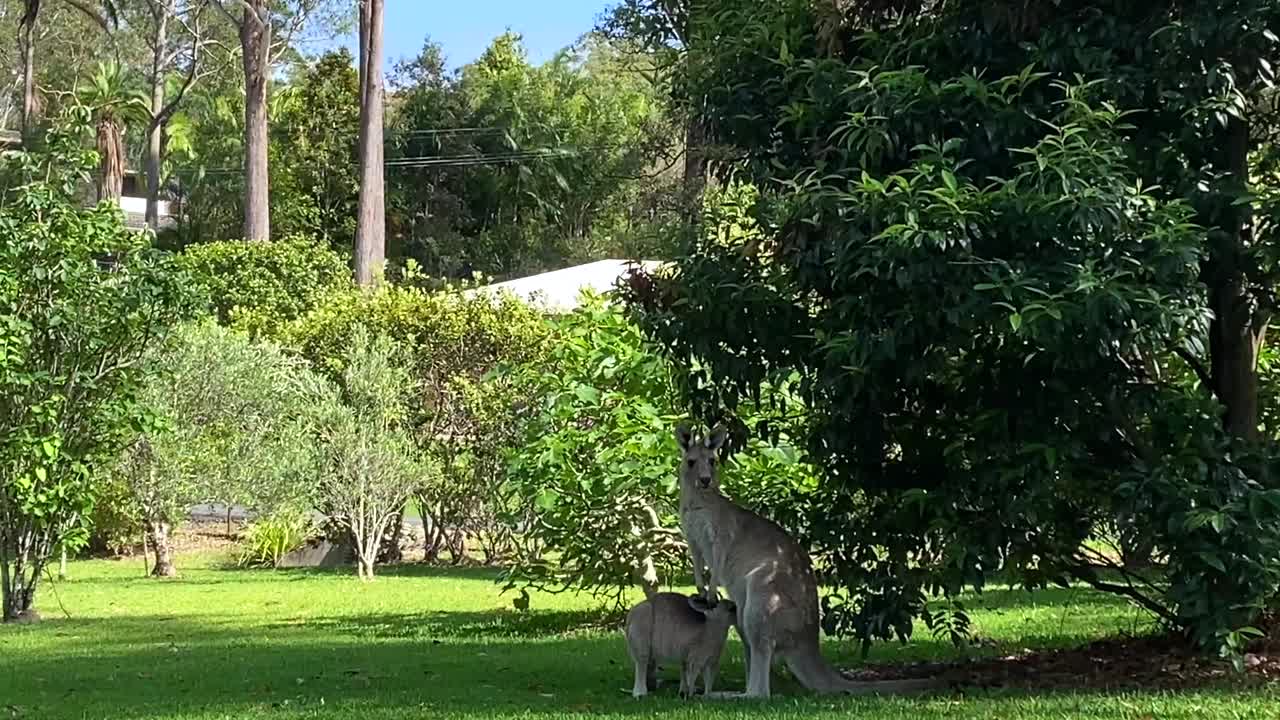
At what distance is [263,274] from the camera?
3362cm

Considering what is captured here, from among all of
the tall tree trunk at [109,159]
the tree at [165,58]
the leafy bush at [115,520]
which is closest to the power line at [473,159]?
the tree at [165,58]

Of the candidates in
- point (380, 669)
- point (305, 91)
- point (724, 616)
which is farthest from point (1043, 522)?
point (305, 91)

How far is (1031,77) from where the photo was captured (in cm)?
804

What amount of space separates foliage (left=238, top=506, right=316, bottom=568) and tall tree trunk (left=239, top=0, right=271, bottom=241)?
11.1 meters

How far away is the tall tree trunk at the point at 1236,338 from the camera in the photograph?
8.88 meters

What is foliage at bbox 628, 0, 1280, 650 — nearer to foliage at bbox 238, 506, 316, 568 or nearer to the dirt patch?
the dirt patch

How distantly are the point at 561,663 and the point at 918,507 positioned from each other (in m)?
3.64

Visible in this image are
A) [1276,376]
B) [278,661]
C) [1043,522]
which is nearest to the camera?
[1043,522]

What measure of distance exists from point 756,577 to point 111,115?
4014cm

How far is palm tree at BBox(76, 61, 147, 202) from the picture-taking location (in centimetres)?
4381

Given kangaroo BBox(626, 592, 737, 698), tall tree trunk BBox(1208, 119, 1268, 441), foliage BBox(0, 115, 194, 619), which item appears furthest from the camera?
foliage BBox(0, 115, 194, 619)

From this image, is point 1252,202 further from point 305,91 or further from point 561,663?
point 305,91

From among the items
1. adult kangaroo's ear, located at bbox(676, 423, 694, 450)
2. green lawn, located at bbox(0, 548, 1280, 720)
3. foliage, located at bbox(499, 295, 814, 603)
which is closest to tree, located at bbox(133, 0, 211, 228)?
green lawn, located at bbox(0, 548, 1280, 720)

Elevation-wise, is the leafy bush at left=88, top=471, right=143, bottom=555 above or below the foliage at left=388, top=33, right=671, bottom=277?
below
